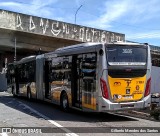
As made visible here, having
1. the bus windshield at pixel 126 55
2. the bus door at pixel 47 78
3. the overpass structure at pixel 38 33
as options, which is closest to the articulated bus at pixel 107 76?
the bus windshield at pixel 126 55

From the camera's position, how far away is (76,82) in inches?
615

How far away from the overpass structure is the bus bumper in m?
26.6

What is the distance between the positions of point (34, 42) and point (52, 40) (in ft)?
8.21

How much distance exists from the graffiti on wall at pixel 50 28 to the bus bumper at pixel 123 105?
26.6 metres

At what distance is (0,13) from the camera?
125ft

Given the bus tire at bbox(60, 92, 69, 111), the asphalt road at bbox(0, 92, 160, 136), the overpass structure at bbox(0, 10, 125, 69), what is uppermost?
the overpass structure at bbox(0, 10, 125, 69)

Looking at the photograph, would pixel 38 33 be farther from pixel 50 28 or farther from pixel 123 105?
pixel 123 105

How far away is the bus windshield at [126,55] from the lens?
1378 centimetres

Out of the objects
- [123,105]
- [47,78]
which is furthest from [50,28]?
[123,105]

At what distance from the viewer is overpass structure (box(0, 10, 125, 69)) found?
129ft

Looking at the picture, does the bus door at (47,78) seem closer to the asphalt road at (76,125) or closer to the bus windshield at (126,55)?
the asphalt road at (76,125)

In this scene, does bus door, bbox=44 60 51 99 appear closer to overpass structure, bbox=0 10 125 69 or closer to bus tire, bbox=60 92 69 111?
bus tire, bbox=60 92 69 111

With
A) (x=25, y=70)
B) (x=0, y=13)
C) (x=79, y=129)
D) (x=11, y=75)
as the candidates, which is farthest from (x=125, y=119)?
(x=0, y=13)

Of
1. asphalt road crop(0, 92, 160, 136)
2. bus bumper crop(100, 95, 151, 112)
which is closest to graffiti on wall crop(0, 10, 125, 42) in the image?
asphalt road crop(0, 92, 160, 136)
